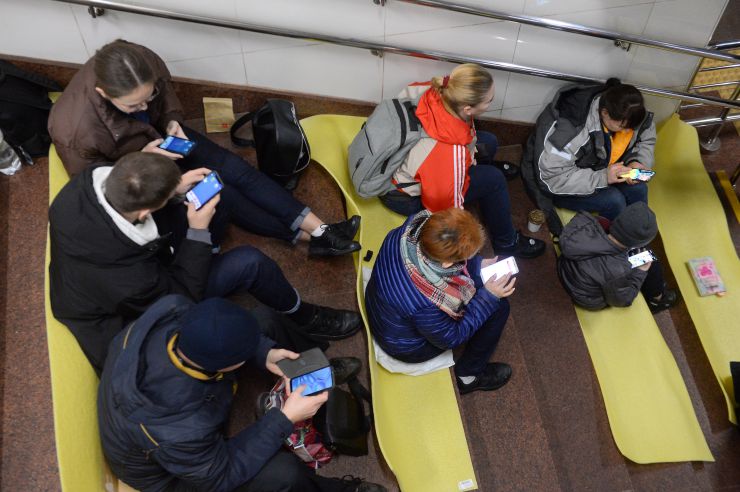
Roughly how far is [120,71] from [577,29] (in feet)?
7.87

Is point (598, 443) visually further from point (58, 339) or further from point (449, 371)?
point (58, 339)

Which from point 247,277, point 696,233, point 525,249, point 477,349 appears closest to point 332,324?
point 247,277

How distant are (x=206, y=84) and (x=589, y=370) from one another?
2735mm

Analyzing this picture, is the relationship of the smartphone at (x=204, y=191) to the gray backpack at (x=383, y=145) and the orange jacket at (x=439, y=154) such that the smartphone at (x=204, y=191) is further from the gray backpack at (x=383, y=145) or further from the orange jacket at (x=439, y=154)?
the orange jacket at (x=439, y=154)

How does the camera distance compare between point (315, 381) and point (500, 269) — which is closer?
point (315, 381)

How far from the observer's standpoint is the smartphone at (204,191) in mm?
2758

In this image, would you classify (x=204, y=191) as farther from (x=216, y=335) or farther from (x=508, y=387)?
(x=508, y=387)

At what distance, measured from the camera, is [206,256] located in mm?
2721

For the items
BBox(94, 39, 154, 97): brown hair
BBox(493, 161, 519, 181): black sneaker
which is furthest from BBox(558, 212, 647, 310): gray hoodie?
BBox(94, 39, 154, 97): brown hair

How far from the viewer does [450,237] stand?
2596 millimetres

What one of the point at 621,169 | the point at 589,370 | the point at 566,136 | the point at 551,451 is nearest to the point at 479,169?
the point at 566,136

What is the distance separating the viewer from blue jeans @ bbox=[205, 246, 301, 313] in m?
2.91

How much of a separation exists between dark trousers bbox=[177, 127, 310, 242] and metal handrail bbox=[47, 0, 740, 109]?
0.60 meters

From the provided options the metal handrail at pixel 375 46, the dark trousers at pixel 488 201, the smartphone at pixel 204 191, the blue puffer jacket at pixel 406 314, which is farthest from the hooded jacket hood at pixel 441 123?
the smartphone at pixel 204 191
